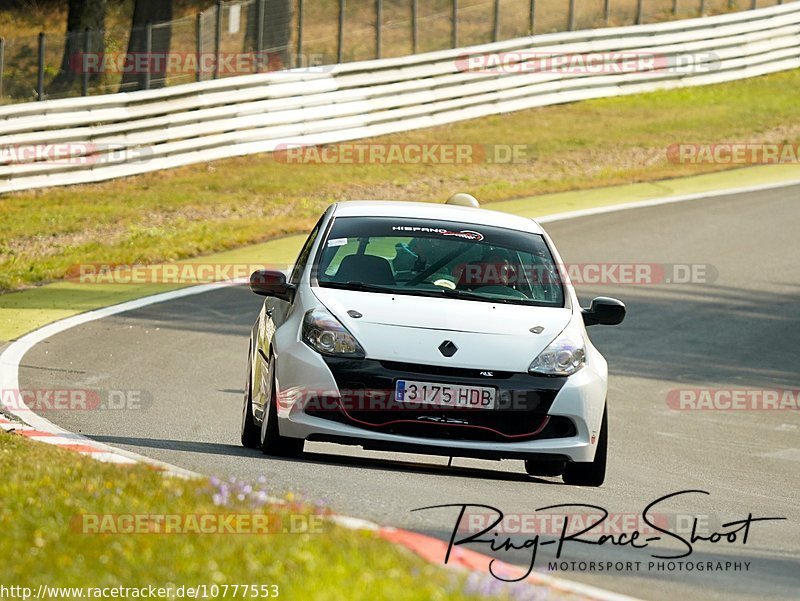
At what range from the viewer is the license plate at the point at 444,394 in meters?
8.36

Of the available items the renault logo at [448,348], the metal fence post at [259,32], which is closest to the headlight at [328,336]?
the renault logo at [448,348]

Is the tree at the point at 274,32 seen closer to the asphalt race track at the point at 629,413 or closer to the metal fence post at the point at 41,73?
the metal fence post at the point at 41,73

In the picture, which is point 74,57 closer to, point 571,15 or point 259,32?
point 259,32

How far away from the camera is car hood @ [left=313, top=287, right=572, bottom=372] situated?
8453mm

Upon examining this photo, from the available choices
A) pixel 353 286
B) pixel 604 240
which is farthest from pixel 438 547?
pixel 604 240

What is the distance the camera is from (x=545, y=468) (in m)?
9.30

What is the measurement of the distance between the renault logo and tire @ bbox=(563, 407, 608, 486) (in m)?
1.00

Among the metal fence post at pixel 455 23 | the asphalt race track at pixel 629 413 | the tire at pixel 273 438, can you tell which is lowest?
the asphalt race track at pixel 629 413

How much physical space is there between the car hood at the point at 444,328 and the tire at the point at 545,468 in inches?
35.0

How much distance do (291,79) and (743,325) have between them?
1092 centimetres

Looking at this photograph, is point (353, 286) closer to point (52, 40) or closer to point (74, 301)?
point (74, 301)

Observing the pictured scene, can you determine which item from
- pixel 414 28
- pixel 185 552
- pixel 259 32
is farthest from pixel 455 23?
pixel 185 552

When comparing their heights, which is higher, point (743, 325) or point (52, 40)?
point (52, 40)

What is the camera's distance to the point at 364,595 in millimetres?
5066
